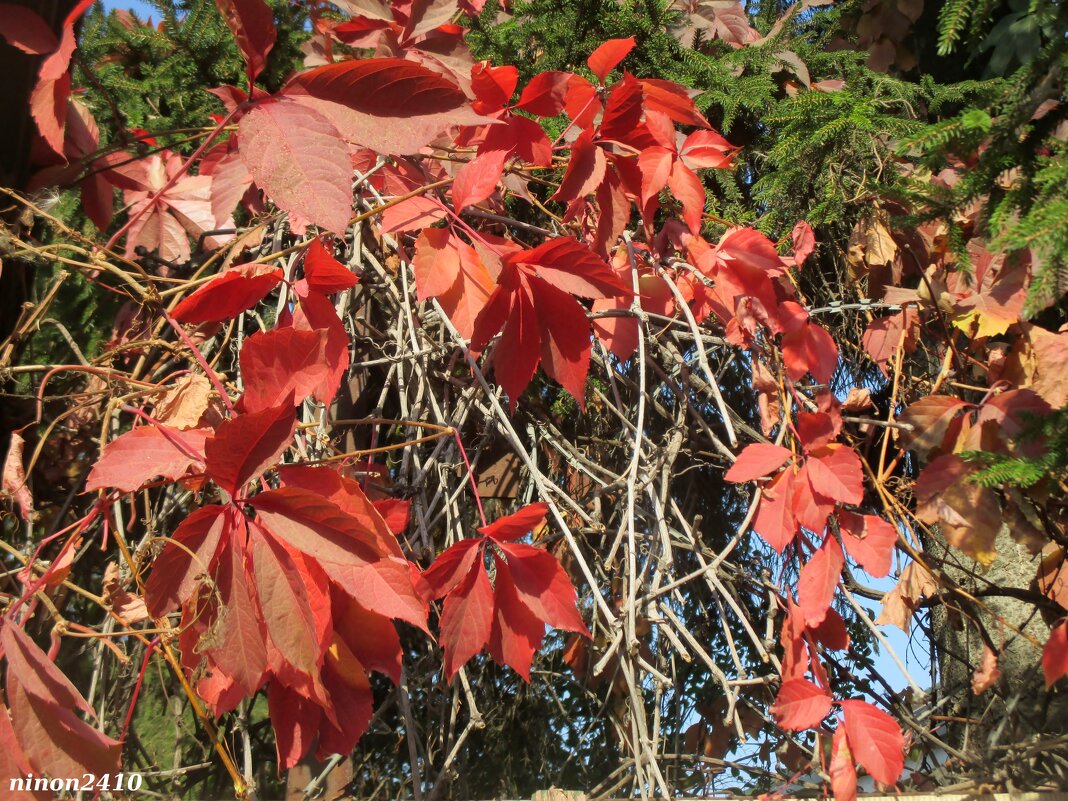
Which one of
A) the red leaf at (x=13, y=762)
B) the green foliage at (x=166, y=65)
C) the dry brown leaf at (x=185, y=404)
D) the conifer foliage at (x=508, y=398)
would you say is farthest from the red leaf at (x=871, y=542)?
the green foliage at (x=166, y=65)

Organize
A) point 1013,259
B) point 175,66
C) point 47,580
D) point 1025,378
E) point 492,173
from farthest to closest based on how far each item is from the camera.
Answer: point 175,66
point 1025,378
point 492,173
point 47,580
point 1013,259

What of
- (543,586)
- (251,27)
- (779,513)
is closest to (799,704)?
(779,513)

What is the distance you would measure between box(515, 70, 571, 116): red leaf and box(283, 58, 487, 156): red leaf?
0.39 metres

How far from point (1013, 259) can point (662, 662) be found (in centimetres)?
81

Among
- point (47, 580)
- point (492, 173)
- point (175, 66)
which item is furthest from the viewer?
point (175, 66)

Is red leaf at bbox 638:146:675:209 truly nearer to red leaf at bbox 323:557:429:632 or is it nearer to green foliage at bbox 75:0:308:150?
red leaf at bbox 323:557:429:632

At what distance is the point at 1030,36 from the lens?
70.2 inches

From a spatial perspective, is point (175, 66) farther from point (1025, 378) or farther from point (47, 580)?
point (1025, 378)

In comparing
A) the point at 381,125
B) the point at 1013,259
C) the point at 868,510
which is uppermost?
the point at 1013,259

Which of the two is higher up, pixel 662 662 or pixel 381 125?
pixel 381 125

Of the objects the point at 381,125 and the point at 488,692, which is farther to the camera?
the point at 488,692

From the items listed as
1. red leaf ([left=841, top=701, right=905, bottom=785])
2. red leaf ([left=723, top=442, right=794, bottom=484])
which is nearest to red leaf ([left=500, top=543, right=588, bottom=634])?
red leaf ([left=723, top=442, right=794, bottom=484])

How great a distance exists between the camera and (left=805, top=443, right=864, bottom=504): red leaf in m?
1.05

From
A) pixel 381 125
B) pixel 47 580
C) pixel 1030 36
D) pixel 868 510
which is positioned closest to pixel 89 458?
pixel 47 580
